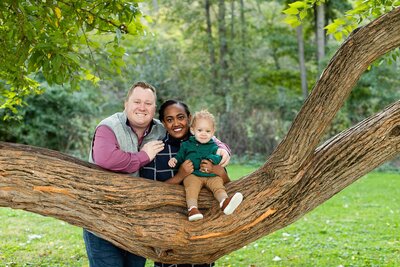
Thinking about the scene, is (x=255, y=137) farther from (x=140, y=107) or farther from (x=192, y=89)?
(x=140, y=107)

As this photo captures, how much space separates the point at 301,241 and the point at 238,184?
14.2 feet

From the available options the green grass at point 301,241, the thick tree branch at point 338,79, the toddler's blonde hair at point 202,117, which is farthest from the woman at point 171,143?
the green grass at point 301,241

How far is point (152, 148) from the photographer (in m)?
3.83

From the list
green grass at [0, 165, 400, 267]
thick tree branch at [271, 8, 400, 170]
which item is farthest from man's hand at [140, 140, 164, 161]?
green grass at [0, 165, 400, 267]

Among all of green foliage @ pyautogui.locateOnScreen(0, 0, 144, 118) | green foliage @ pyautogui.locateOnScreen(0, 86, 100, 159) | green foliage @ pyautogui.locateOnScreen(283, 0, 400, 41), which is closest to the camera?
green foliage @ pyautogui.locateOnScreen(0, 0, 144, 118)

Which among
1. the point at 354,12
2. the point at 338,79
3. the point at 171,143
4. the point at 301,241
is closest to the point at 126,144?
the point at 171,143

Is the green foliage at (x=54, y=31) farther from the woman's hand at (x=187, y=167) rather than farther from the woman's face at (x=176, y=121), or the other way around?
the woman's hand at (x=187, y=167)

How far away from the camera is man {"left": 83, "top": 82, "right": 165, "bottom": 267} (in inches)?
148

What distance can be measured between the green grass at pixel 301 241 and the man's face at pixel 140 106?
129 inches

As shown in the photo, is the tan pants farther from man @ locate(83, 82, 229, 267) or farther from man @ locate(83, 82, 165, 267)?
man @ locate(83, 82, 165, 267)

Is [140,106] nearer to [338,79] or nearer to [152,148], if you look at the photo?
[152,148]

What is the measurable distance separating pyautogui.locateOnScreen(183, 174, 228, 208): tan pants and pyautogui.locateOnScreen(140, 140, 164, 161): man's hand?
271 mm

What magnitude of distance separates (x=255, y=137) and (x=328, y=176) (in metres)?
15.1

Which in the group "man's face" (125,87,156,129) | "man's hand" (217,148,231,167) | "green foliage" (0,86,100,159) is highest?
"green foliage" (0,86,100,159)
